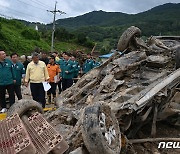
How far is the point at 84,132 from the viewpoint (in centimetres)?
306

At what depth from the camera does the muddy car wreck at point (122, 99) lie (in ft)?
10.4

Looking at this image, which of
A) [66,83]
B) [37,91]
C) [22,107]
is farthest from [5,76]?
[22,107]

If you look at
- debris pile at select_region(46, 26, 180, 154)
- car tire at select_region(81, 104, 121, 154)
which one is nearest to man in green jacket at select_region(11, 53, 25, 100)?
debris pile at select_region(46, 26, 180, 154)

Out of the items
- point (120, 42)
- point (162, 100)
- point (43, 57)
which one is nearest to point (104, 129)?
point (162, 100)

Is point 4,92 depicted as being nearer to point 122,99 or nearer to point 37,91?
point 37,91

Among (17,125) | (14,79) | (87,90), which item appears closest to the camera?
(17,125)

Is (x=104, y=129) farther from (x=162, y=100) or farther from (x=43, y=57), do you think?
(x=43, y=57)

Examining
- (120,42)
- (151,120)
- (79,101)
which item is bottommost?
(151,120)

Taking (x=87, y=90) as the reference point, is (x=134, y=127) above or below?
below

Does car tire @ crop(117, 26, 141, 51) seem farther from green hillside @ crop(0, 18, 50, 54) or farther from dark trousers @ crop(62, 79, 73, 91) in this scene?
green hillside @ crop(0, 18, 50, 54)

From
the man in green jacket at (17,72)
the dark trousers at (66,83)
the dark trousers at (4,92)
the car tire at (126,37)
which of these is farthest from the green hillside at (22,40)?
the car tire at (126,37)

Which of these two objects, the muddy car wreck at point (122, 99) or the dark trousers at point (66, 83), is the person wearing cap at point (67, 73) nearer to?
the dark trousers at point (66, 83)

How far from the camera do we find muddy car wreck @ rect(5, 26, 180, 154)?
316cm

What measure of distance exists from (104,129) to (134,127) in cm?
137
